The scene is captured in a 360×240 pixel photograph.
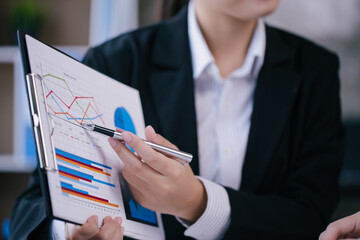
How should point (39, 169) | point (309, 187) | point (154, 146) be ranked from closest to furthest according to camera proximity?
point (39, 169), point (154, 146), point (309, 187)

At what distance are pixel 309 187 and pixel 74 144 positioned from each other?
0.55 metres

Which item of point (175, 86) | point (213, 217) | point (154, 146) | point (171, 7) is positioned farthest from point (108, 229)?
point (171, 7)

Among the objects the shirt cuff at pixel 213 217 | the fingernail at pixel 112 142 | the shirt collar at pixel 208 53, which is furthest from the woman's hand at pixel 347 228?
the shirt collar at pixel 208 53

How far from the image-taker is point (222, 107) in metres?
0.96

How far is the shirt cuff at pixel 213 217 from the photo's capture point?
0.71 m

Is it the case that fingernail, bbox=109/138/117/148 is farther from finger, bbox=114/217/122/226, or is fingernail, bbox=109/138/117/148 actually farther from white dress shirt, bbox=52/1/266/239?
white dress shirt, bbox=52/1/266/239

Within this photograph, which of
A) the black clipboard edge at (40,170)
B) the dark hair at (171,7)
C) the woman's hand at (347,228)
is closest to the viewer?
the black clipboard edge at (40,170)

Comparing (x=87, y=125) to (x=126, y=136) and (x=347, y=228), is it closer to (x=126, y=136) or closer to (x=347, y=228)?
(x=126, y=136)

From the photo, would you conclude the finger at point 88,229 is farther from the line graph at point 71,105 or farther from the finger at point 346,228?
the finger at point 346,228

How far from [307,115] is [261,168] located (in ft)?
0.56

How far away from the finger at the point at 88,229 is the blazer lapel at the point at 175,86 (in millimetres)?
389

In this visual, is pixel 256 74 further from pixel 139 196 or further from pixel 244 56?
pixel 139 196

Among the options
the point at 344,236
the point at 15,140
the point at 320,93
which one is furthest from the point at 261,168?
the point at 15,140

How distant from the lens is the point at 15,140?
225 cm
